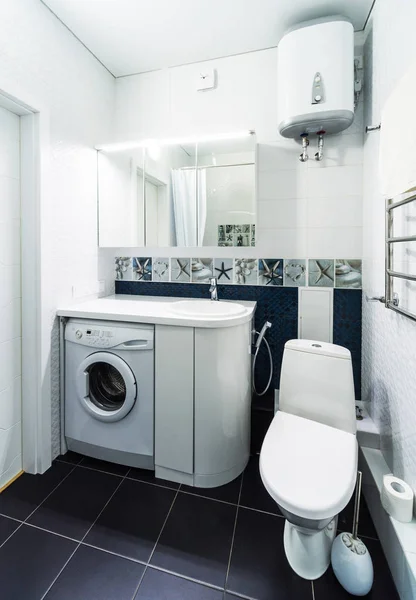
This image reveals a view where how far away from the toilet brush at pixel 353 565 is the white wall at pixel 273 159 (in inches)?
56.9

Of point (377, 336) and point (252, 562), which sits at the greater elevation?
point (377, 336)

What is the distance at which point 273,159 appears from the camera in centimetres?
200

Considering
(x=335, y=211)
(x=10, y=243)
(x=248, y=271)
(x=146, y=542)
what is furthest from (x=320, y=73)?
(x=146, y=542)

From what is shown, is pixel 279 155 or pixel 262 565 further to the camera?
pixel 279 155

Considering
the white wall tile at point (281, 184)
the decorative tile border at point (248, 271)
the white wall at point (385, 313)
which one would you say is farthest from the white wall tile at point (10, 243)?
the white wall at point (385, 313)

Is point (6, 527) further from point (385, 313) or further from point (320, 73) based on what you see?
point (320, 73)

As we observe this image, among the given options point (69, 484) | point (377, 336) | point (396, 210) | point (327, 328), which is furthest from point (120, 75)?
point (69, 484)

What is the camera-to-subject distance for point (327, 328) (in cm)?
197

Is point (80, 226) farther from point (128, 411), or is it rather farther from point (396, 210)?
point (396, 210)

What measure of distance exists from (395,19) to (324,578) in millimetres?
2295

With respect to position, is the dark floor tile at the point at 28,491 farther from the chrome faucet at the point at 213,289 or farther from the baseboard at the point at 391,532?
the baseboard at the point at 391,532

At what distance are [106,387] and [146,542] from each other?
84cm

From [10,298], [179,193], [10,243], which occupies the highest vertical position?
[179,193]

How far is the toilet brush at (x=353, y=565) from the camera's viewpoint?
1047mm
